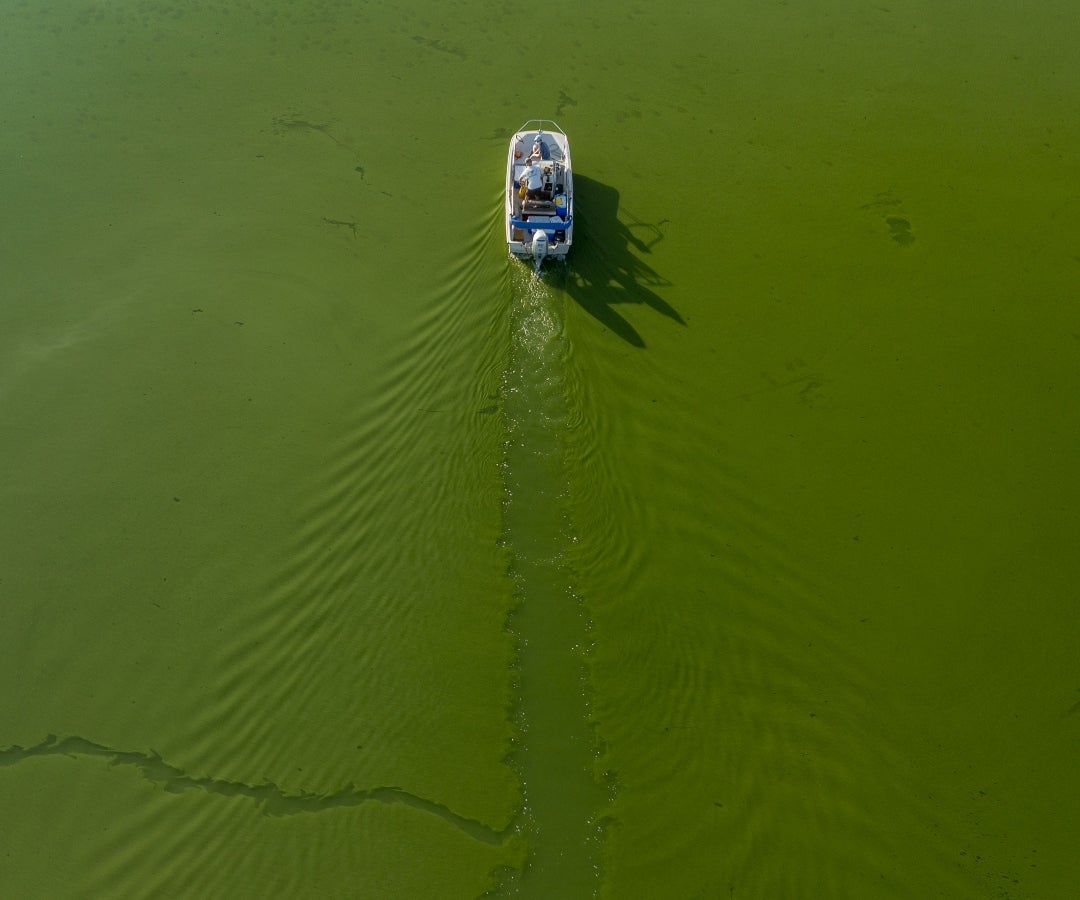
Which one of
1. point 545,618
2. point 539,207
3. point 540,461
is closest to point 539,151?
point 539,207

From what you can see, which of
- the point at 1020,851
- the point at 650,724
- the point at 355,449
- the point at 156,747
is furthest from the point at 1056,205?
the point at 156,747

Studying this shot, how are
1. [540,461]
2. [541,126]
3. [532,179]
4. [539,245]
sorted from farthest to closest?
[541,126], [532,179], [539,245], [540,461]

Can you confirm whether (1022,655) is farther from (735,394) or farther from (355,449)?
(355,449)

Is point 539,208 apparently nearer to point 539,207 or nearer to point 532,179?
point 539,207

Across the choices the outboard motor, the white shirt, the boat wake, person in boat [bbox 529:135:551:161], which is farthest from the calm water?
the white shirt

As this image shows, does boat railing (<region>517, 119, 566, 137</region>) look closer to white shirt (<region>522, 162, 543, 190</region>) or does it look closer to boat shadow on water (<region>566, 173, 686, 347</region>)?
boat shadow on water (<region>566, 173, 686, 347</region>)

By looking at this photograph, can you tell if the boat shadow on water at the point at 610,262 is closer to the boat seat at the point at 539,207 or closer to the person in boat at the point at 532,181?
the boat seat at the point at 539,207

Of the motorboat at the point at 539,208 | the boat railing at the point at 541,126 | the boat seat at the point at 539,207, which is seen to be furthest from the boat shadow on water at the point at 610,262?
the boat railing at the point at 541,126
